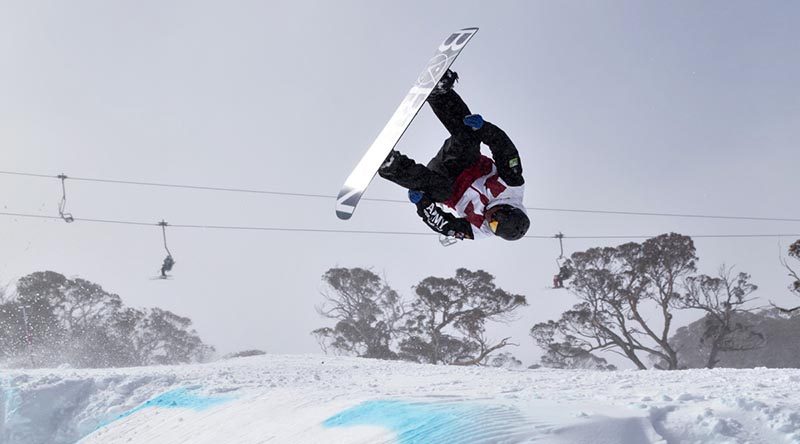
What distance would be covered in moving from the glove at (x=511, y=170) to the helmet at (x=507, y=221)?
242 millimetres

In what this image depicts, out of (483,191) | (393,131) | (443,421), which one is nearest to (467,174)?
(483,191)

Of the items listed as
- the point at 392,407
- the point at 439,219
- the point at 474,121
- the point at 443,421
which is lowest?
the point at 443,421

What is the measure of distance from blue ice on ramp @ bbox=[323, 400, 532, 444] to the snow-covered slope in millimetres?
13

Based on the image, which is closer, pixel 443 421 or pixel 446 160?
pixel 443 421

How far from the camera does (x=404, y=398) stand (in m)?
6.36

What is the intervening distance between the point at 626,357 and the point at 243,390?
20618mm

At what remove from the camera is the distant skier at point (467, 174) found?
5129mm

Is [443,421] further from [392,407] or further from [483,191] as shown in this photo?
[483,191]

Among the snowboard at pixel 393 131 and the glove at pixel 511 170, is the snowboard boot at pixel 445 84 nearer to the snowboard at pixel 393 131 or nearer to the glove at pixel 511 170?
the snowboard at pixel 393 131

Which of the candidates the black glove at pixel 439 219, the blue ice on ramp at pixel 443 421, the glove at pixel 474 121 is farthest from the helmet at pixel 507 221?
the blue ice on ramp at pixel 443 421

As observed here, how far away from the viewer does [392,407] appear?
5.90 metres

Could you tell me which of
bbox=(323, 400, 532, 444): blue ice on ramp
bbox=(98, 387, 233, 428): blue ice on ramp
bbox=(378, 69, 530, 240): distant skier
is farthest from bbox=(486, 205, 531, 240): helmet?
bbox=(98, 387, 233, 428): blue ice on ramp

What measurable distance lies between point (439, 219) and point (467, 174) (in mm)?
533

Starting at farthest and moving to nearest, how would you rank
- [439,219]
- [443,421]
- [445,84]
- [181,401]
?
[181,401]
[439,219]
[445,84]
[443,421]
